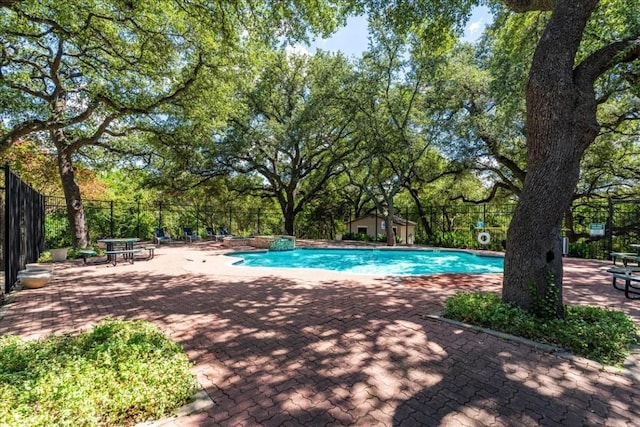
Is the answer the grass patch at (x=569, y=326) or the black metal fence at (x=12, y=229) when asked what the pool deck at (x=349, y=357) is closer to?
the grass patch at (x=569, y=326)

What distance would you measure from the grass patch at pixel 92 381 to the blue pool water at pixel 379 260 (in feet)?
27.8

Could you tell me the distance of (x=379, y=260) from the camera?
14.7m

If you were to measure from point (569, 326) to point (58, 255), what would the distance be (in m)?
13.9

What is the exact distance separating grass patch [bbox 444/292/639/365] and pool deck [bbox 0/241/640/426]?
0.22 m

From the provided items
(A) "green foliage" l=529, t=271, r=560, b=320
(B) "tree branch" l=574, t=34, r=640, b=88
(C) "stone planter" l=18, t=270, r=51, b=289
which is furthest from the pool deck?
(B) "tree branch" l=574, t=34, r=640, b=88

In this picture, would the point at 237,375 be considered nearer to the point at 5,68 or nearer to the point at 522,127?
the point at 5,68

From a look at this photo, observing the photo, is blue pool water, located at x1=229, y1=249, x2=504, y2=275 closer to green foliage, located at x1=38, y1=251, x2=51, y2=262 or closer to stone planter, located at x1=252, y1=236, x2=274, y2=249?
stone planter, located at x1=252, y1=236, x2=274, y2=249

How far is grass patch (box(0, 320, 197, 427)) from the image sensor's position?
2.12m

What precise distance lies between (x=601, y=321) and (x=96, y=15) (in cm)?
1184

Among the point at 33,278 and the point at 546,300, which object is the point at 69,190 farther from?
the point at 546,300

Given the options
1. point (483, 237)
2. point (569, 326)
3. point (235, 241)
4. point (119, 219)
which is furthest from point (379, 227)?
point (569, 326)

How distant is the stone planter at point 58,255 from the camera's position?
10.5 meters

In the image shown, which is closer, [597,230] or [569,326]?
[569,326]

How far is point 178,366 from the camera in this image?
2.82m
